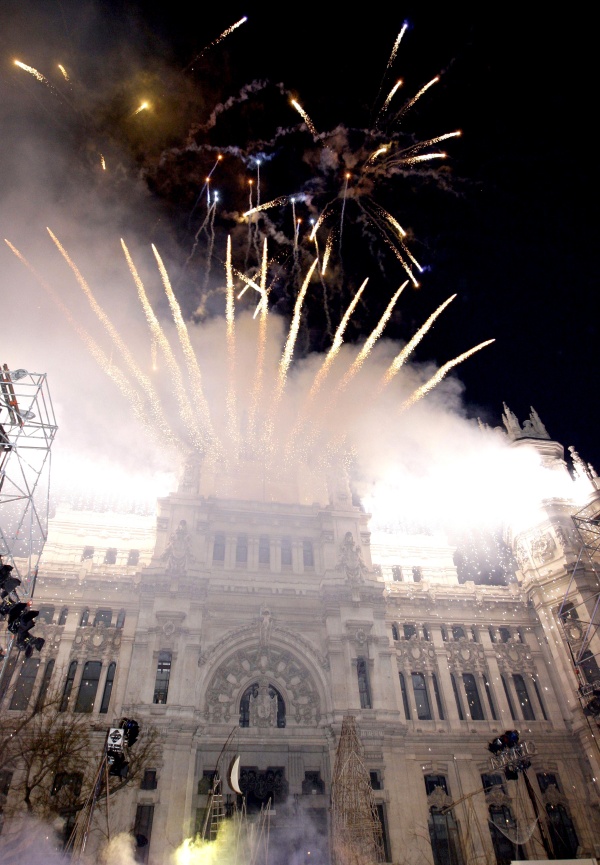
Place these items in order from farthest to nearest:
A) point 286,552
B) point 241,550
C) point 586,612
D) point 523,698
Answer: point 286,552 < point 241,550 < point 523,698 < point 586,612

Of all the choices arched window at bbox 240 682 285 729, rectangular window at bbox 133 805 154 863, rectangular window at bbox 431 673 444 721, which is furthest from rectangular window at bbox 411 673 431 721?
rectangular window at bbox 133 805 154 863

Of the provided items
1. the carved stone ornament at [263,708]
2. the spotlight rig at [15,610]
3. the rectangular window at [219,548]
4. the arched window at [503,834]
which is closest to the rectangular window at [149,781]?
the carved stone ornament at [263,708]

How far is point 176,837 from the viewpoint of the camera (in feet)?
99.1

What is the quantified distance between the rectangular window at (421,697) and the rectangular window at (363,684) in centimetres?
400

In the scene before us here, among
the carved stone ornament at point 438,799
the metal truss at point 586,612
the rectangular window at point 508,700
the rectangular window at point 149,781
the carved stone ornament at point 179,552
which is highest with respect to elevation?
the carved stone ornament at point 179,552

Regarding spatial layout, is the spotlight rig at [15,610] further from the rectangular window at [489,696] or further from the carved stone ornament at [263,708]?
the rectangular window at [489,696]

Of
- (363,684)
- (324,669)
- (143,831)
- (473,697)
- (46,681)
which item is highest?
(324,669)

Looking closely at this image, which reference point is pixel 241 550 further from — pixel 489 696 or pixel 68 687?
pixel 489 696

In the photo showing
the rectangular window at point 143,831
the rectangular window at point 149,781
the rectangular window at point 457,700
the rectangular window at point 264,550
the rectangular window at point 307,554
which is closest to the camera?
the rectangular window at point 143,831

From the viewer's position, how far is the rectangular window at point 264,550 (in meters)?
42.8

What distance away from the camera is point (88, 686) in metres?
35.2

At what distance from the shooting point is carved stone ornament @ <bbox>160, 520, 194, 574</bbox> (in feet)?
129

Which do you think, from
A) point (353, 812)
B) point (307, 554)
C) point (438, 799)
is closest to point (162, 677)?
point (307, 554)

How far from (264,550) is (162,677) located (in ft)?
38.8
